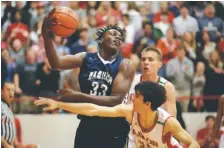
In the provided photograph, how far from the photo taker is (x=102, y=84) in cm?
283

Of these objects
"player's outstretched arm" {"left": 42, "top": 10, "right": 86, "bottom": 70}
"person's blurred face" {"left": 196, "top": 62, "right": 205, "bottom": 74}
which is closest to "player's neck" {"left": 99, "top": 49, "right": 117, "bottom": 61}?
"player's outstretched arm" {"left": 42, "top": 10, "right": 86, "bottom": 70}

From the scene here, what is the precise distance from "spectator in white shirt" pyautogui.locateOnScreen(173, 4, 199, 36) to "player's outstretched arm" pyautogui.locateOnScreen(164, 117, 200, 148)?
1814 millimetres

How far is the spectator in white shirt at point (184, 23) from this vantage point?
426cm

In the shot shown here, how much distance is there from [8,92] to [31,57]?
42cm

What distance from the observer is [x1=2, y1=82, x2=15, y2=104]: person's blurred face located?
3564mm

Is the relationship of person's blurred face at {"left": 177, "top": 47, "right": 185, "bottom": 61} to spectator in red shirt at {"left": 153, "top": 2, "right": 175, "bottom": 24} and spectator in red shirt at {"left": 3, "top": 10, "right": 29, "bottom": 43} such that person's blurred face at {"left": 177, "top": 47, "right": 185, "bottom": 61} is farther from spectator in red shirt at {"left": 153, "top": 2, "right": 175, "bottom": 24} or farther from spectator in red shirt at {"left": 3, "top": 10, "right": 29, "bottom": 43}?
spectator in red shirt at {"left": 3, "top": 10, "right": 29, "bottom": 43}

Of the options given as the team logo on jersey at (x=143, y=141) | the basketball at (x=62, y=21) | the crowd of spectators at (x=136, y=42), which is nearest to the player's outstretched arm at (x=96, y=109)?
the team logo on jersey at (x=143, y=141)

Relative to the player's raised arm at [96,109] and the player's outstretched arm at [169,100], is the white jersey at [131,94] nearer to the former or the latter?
the player's outstretched arm at [169,100]

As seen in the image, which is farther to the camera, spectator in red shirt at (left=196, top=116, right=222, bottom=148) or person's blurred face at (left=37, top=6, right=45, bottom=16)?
person's blurred face at (left=37, top=6, right=45, bottom=16)

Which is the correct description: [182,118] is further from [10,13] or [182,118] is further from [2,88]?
[10,13]

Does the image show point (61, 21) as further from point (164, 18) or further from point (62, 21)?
point (164, 18)

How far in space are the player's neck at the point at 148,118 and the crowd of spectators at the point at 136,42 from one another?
845 millimetres

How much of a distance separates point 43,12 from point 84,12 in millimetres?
367

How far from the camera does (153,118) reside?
8.55 ft
